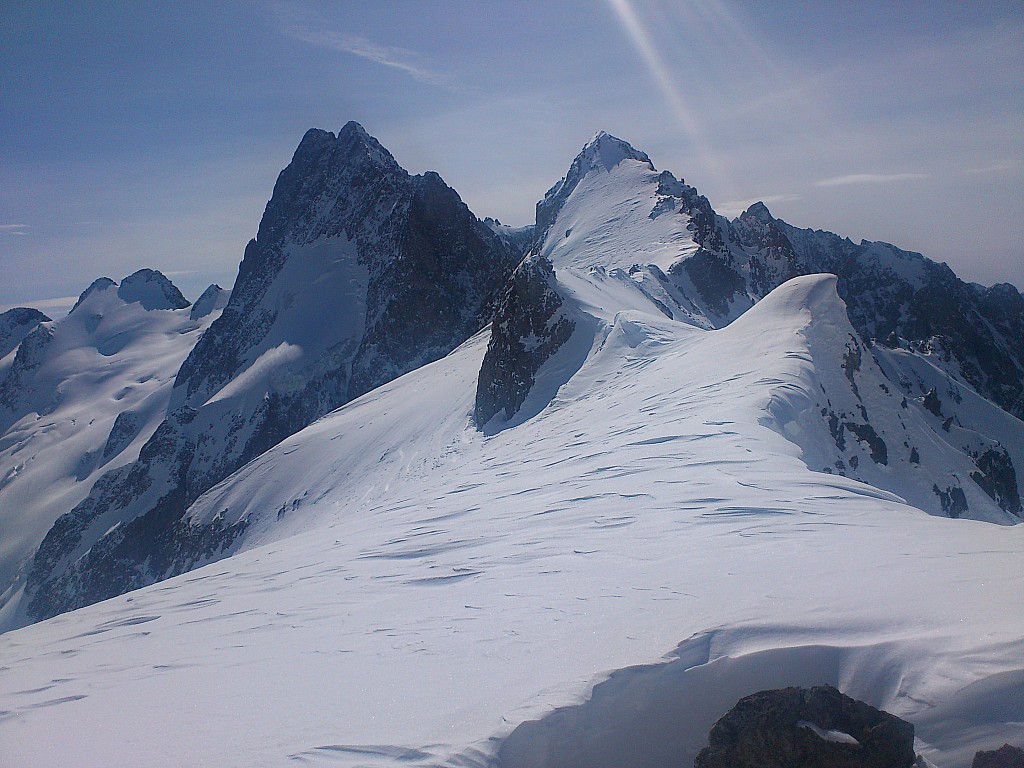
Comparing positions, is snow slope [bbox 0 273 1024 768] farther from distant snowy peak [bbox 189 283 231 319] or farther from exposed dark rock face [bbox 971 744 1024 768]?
distant snowy peak [bbox 189 283 231 319]

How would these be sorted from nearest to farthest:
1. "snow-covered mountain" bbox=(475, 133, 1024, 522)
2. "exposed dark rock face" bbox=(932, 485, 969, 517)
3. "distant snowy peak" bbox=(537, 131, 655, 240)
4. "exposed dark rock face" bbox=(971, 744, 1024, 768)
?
"exposed dark rock face" bbox=(971, 744, 1024, 768) < "exposed dark rock face" bbox=(932, 485, 969, 517) < "snow-covered mountain" bbox=(475, 133, 1024, 522) < "distant snowy peak" bbox=(537, 131, 655, 240)

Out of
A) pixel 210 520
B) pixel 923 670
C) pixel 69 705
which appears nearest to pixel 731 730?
pixel 923 670

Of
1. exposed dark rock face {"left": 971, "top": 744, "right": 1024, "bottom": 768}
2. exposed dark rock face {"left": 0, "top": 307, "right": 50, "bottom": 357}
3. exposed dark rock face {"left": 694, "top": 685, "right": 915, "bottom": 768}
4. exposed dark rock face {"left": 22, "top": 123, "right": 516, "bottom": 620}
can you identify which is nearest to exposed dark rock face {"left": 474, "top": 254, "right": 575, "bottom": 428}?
exposed dark rock face {"left": 694, "top": 685, "right": 915, "bottom": 768}

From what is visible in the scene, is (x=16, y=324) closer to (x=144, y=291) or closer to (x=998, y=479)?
(x=144, y=291)

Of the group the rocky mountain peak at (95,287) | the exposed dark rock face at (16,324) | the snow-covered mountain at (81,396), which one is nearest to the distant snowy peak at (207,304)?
the snow-covered mountain at (81,396)

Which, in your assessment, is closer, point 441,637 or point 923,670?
point 923,670

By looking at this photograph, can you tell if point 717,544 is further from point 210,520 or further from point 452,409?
point 210,520
